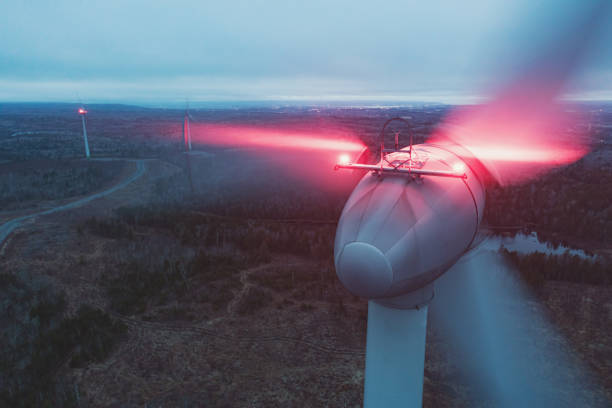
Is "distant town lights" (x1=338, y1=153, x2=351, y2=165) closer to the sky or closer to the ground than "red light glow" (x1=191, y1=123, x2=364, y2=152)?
closer to the sky

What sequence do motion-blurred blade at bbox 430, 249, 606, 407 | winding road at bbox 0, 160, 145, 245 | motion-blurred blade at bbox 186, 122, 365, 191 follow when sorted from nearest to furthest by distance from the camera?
motion-blurred blade at bbox 430, 249, 606, 407 < winding road at bbox 0, 160, 145, 245 < motion-blurred blade at bbox 186, 122, 365, 191

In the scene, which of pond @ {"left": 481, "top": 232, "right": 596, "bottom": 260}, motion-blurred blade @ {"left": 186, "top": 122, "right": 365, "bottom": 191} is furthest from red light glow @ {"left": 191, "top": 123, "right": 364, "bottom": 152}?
pond @ {"left": 481, "top": 232, "right": 596, "bottom": 260}

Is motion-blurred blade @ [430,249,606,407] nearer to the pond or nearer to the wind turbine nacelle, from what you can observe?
the wind turbine nacelle

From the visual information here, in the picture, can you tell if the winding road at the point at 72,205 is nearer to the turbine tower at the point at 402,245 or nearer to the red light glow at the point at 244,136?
the red light glow at the point at 244,136

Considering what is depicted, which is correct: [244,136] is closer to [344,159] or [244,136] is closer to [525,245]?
[525,245]

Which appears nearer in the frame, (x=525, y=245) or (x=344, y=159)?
(x=344, y=159)

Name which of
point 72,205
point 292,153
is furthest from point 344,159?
point 292,153

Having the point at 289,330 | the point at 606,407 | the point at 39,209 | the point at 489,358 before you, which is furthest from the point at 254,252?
the point at 39,209

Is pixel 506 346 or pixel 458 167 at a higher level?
pixel 458 167
